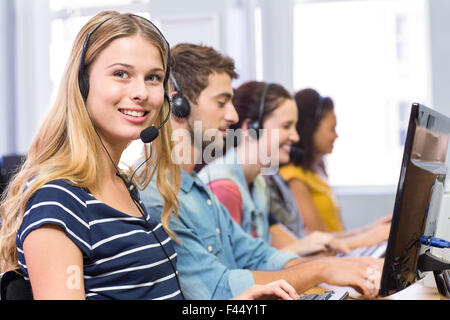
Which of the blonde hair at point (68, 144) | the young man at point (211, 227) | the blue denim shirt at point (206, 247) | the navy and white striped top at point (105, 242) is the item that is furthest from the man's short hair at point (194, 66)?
the navy and white striped top at point (105, 242)

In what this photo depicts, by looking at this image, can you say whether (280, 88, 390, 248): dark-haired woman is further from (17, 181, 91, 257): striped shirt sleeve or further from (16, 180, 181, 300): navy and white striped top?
(17, 181, 91, 257): striped shirt sleeve

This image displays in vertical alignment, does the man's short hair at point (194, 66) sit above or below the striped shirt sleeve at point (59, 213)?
above

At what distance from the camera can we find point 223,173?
5.34 ft

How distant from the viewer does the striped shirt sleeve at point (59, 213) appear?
0.79 meters

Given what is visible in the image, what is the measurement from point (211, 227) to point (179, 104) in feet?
0.93

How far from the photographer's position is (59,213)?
80cm

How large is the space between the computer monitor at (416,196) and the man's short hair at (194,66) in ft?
1.89

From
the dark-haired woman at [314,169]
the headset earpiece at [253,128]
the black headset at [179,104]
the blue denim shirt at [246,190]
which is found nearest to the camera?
the black headset at [179,104]

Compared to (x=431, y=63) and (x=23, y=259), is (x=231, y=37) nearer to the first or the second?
(x=431, y=63)

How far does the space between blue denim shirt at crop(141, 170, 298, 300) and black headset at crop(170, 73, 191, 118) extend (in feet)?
0.41

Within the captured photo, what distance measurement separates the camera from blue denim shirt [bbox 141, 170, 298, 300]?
3.80ft

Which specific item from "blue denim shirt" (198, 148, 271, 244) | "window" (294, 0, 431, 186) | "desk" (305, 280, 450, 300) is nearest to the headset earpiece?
"blue denim shirt" (198, 148, 271, 244)

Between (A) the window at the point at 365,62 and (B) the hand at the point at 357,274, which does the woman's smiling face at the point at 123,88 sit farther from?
(A) the window at the point at 365,62

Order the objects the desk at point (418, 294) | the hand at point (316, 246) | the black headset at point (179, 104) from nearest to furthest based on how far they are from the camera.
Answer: the desk at point (418, 294), the black headset at point (179, 104), the hand at point (316, 246)
